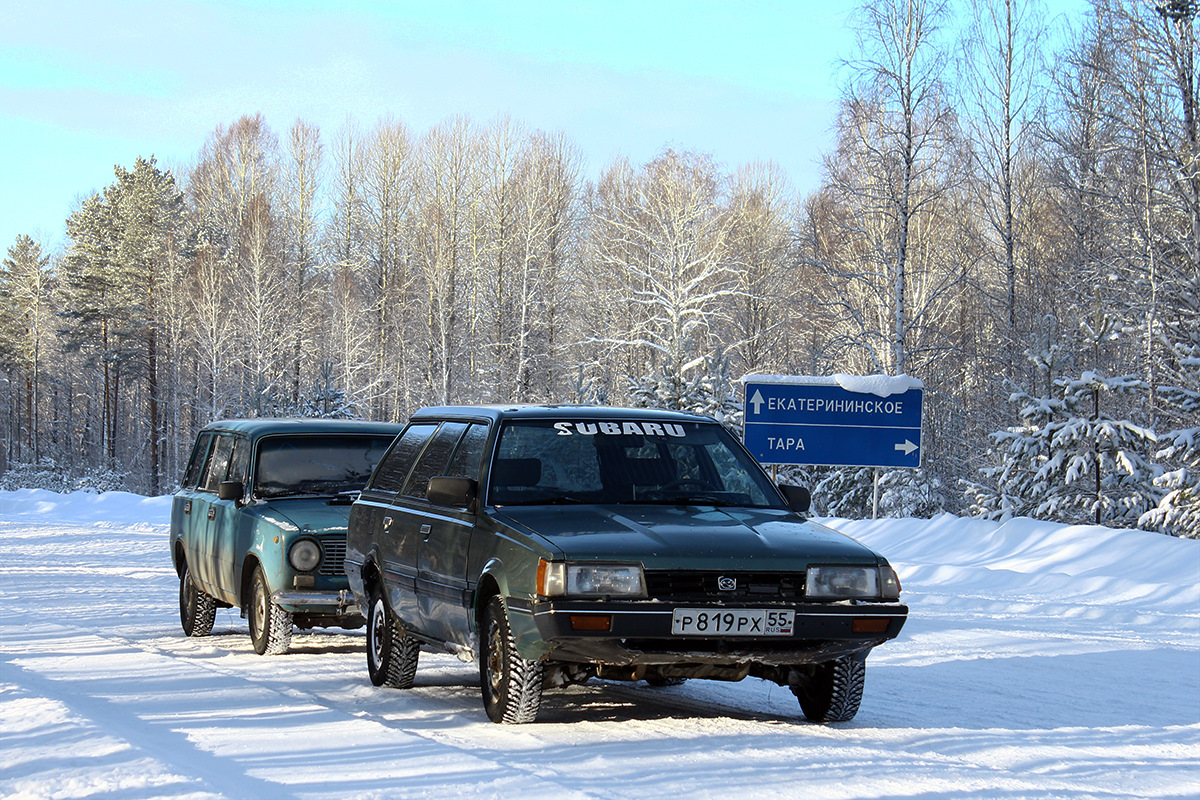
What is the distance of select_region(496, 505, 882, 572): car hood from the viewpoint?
19.4 feet

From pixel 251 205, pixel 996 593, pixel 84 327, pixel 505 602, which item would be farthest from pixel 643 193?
pixel 505 602

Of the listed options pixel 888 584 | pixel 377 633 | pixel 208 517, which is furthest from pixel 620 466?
pixel 208 517

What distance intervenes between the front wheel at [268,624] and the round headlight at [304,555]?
0.31 metres

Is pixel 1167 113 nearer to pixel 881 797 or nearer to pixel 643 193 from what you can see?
pixel 881 797

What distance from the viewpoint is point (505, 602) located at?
6203 millimetres

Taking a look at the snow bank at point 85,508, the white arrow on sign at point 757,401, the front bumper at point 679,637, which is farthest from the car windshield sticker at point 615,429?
the snow bank at point 85,508

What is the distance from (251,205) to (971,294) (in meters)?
38.5

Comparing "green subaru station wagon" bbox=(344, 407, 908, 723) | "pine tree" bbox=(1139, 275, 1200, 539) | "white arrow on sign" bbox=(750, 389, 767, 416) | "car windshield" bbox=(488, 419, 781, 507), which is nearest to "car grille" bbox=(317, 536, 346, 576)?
"green subaru station wagon" bbox=(344, 407, 908, 723)

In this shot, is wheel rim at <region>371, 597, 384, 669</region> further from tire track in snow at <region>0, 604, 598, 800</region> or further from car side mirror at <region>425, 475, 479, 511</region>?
car side mirror at <region>425, 475, 479, 511</region>

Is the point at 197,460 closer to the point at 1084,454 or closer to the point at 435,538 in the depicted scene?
the point at 435,538

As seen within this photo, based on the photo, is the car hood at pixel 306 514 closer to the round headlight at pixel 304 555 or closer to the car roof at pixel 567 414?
the round headlight at pixel 304 555

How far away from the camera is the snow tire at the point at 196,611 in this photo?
10.9 metres

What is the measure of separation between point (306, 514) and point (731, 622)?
4603 millimetres

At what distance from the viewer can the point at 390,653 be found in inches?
307
